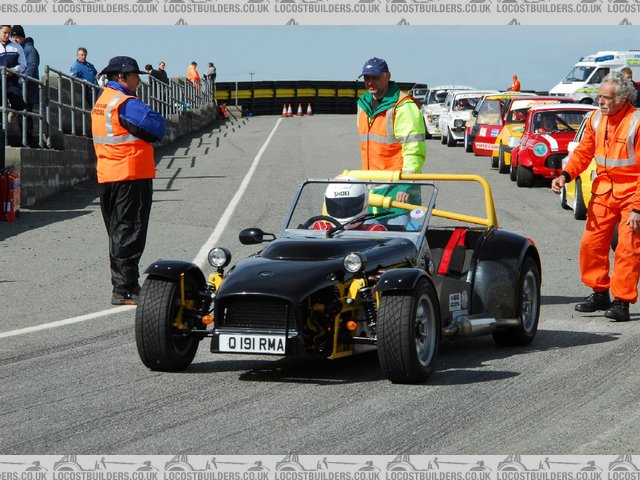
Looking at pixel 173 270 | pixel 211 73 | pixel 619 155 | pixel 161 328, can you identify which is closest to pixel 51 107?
pixel 619 155

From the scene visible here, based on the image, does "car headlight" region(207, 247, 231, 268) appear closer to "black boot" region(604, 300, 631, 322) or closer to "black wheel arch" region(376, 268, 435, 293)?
"black wheel arch" region(376, 268, 435, 293)

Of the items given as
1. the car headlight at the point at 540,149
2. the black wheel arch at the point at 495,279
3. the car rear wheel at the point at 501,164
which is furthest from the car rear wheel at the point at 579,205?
the black wheel arch at the point at 495,279

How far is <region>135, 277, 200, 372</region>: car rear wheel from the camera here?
794 centimetres

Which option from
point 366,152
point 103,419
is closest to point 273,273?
point 103,419

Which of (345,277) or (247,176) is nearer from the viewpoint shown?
(345,277)

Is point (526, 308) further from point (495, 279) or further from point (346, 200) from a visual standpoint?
point (346, 200)

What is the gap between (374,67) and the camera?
10.6 m

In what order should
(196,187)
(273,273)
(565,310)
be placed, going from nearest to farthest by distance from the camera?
(273,273)
(565,310)
(196,187)

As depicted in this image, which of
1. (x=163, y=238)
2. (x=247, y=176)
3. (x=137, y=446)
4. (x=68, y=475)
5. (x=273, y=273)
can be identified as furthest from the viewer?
(x=247, y=176)

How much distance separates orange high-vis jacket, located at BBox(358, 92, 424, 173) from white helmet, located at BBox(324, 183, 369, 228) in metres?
1.59

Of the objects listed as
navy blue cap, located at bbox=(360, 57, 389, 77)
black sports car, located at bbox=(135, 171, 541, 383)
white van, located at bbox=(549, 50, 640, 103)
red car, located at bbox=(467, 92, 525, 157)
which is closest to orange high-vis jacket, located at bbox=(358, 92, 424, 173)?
navy blue cap, located at bbox=(360, 57, 389, 77)

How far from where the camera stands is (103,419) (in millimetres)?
6754

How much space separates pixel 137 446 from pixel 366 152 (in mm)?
5454

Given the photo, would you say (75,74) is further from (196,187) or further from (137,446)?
(137,446)
